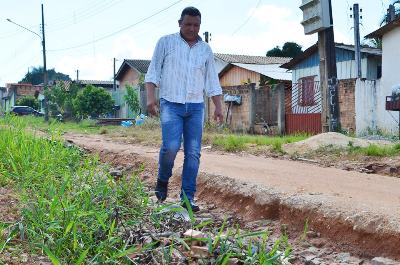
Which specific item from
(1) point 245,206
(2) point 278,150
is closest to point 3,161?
(1) point 245,206

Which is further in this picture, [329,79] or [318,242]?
[329,79]

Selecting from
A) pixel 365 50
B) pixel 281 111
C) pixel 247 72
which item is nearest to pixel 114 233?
pixel 281 111

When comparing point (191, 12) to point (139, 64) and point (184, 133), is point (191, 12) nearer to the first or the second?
point (184, 133)

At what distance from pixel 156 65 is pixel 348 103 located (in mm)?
10281

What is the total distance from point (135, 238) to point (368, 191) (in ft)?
9.25

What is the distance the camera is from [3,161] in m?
5.16

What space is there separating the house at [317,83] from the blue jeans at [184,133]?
32.9 ft

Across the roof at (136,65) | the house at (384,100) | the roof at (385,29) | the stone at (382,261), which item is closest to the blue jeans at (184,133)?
the stone at (382,261)

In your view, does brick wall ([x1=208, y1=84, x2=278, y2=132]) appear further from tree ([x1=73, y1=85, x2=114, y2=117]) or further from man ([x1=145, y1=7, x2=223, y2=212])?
man ([x1=145, y1=7, x2=223, y2=212])

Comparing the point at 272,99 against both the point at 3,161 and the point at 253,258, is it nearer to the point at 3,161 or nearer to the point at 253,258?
the point at 3,161

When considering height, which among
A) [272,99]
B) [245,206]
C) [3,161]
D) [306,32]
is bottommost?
[245,206]

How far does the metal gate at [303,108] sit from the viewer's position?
46.1ft

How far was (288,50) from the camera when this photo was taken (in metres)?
37.6

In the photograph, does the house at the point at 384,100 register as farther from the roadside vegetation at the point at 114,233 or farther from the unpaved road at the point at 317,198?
the roadside vegetation at the point at 114,233
